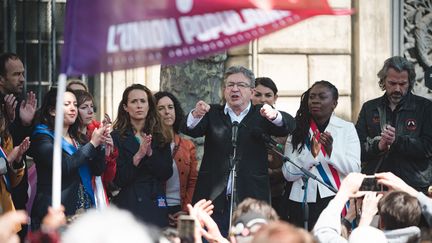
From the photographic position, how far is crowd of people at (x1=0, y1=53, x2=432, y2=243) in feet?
32.9

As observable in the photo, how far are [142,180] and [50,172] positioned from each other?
2.92 ft

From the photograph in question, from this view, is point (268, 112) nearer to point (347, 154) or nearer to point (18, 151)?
point (347, 154)

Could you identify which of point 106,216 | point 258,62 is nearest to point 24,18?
point 258,62

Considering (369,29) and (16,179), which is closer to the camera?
(16,179)

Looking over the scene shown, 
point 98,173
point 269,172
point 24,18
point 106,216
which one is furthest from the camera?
point 24,18

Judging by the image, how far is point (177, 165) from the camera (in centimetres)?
1099

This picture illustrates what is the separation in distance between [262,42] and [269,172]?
2843 mm

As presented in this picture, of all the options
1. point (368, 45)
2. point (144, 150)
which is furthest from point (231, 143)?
point (368, 45)

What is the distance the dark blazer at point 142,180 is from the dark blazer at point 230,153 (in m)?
0.36

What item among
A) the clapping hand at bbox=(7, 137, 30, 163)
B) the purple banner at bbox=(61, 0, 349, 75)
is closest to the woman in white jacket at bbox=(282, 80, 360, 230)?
the clapping hand at bbox=(7, 137, 30, 163)

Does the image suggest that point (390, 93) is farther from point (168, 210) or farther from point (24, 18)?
point (24, 18)

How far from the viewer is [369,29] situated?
14.3 m

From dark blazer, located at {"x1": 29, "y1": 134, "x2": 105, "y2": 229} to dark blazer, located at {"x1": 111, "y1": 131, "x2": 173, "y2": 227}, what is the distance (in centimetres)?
46

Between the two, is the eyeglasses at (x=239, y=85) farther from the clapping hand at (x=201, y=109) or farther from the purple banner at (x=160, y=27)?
the purple banner at (x=160, y=27)
